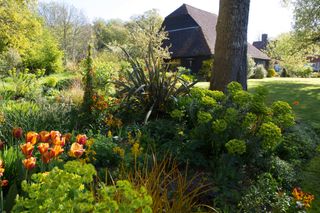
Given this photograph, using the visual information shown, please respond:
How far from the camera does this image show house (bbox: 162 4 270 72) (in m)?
23.8

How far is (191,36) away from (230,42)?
65.8ft

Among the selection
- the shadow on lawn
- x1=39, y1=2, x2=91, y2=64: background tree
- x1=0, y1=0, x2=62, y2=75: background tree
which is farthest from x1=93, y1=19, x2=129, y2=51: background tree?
the shadow on lawn

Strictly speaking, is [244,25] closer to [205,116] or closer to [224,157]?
[205,116]

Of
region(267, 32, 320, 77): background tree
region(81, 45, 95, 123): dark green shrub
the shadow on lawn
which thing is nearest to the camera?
region(81, 45, 95, 123): dark green shrub

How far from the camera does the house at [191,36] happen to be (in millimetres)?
23756

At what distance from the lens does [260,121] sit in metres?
4.11

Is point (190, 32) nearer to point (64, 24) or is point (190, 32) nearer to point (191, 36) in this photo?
point (191, 36)

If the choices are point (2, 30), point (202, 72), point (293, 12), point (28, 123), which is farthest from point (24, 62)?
point (293, 12)

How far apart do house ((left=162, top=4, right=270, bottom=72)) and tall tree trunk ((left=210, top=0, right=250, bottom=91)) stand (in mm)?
16856

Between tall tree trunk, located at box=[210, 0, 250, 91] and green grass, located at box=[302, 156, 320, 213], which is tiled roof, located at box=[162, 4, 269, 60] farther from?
green grass, located at box=[302, 156, 320, 213]

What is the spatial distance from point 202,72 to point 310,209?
18.1 meters

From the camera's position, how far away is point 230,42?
5793 millimetres

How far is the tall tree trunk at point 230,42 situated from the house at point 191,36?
16856 mm

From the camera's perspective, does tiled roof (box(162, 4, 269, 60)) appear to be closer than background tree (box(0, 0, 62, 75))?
No
